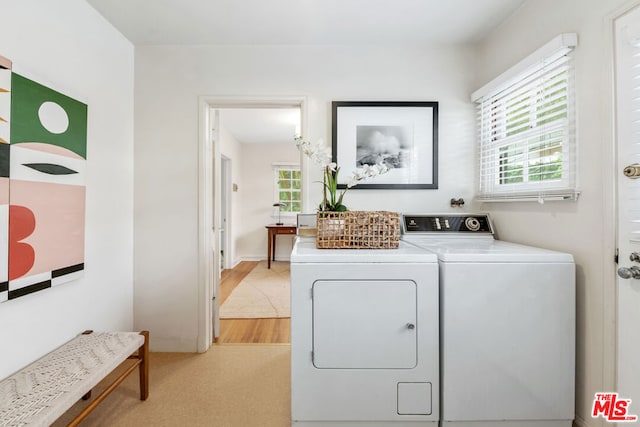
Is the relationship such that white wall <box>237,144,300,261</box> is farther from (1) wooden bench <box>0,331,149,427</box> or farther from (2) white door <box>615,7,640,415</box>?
(2) white door <box>615,7,640,415</box>

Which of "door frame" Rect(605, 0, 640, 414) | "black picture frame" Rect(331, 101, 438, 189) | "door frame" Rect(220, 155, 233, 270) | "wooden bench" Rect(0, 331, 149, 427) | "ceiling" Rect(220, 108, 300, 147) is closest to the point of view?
"wooden bench" Rect(0, 331, 149, 427)

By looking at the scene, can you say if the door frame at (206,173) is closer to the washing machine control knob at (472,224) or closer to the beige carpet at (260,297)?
the beige carpet at (260,297)

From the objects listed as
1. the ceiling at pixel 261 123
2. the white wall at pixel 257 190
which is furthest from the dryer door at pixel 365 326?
the white wall at pixel 257 190

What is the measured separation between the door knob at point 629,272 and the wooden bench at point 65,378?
227cm

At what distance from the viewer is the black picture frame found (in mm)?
2291

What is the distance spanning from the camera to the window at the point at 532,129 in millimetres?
1501

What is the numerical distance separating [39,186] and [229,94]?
1346 mm

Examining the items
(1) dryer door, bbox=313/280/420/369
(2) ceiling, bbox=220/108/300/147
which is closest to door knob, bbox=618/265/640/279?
(1) dryer door, bbox=313/280/420/369

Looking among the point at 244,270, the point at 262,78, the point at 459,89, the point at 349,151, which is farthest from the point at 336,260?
the point at 244,270

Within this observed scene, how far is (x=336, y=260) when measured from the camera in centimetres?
140

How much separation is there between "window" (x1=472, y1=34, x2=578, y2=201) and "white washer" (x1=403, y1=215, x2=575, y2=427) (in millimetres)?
481

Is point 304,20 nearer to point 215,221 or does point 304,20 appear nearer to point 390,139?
point 390,139

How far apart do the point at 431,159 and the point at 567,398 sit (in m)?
1.61

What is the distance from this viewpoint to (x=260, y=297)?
11.9 feet
